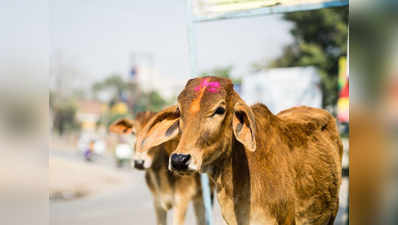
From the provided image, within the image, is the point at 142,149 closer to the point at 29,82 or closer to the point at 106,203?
the point at 29,82

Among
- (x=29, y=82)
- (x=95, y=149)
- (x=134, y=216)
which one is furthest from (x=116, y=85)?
(x=29, y=82)

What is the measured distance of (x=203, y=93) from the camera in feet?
8.96

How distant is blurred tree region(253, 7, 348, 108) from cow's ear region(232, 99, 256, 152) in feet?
43.4

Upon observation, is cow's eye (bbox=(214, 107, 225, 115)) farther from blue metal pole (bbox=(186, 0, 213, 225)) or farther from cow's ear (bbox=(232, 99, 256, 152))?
blue metal pole (bbox=(186, 0, 213, 225))

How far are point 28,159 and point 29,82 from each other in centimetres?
30

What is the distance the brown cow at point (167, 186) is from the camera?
15.1 ft

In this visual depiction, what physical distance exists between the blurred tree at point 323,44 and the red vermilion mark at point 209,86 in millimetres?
13320

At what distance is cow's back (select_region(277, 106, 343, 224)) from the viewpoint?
11.1ft

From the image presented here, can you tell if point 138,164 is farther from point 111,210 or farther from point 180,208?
point 111,210

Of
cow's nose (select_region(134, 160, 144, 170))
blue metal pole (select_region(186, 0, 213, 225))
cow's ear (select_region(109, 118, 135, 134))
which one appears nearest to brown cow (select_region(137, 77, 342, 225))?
blue metal pole (select_region(186, 0, 213, 225))

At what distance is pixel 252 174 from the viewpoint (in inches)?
116

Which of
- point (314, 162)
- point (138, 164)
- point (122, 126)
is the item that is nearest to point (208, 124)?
point (314, 162)

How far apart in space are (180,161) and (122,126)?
112 inches

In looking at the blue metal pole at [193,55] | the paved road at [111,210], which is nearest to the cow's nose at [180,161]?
the blue metal pole at [193,55]
